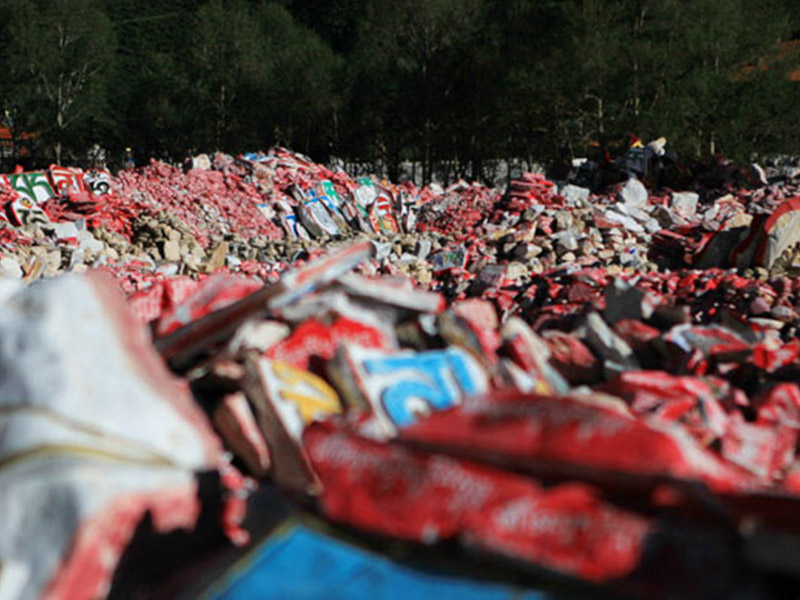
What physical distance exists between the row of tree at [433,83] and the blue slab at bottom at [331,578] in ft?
77.6

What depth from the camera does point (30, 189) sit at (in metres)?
13.9

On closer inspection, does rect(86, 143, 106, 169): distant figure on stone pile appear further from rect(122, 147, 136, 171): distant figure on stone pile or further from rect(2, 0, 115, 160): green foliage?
rect(2, 0, 115, 160): green foliage

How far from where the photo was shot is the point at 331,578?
1656mm

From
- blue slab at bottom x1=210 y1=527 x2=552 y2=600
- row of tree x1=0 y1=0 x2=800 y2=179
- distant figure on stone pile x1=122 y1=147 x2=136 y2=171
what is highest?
blue slab at bottom x1=210 y1=527 x2=552 y2=600

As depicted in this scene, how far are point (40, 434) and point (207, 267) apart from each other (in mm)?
9173

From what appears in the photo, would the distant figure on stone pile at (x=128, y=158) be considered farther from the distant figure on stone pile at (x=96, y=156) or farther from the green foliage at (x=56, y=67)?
the green foliage at (x=56, y=67)

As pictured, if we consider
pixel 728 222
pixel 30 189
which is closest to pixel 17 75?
pixel 30 189

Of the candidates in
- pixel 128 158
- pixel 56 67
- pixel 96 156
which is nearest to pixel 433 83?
pixel 128 158

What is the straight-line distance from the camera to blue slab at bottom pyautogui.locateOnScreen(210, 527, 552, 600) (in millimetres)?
1553

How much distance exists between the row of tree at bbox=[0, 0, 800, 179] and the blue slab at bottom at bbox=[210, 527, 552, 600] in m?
23.6

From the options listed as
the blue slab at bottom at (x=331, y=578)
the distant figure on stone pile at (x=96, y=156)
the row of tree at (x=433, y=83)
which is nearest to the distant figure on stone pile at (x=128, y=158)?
the row of tree at (x=433, y=83)

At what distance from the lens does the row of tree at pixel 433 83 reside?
2417 centimetres

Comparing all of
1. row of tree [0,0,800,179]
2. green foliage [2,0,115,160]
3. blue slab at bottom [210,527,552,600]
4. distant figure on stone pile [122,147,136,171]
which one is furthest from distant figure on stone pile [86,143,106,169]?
blue slab at bottom [210,527,552,600]

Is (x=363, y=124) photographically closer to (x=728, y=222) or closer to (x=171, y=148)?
(x=171, y=148)
